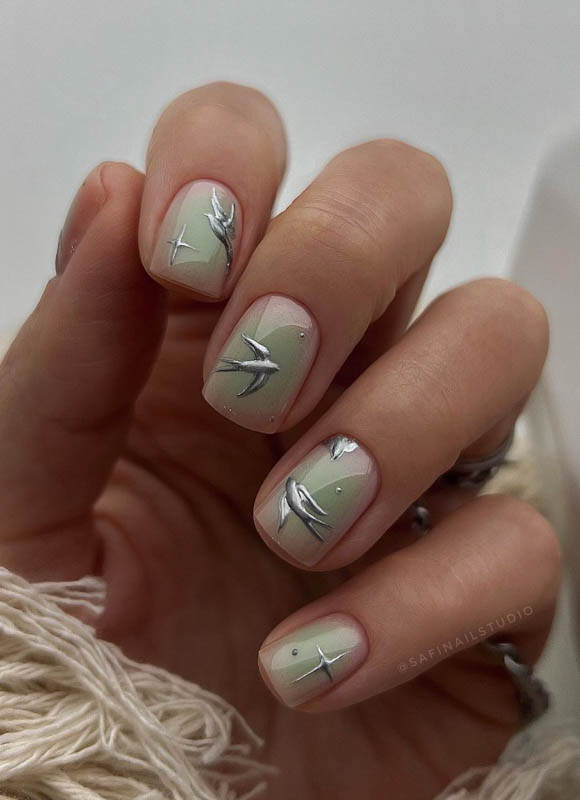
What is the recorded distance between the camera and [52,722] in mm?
457

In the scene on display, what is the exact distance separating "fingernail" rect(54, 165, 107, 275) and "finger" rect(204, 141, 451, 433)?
0.31ft

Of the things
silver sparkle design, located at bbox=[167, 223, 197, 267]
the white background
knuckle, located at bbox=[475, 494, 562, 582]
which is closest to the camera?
silver sparkle design, located at bbox=[167, 223, 197, 267]

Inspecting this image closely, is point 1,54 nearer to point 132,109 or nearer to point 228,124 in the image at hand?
point 132,109

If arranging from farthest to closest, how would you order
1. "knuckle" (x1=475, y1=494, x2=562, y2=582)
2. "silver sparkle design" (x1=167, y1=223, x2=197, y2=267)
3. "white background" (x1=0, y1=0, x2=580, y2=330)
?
"white background" (x1=0, y1=0, x2=580, y2=330)
"knuckle" (x1=475, y1=494, x2=562, y2=582)
"silver sparkle design" (x1=167, y1=223, x2=197, y2=267)

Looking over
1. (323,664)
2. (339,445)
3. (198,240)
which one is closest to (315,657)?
(323,664)

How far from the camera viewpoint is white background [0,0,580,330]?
0.82 metres

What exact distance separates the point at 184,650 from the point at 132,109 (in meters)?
0.56

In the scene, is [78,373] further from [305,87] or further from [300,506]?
[305,87]

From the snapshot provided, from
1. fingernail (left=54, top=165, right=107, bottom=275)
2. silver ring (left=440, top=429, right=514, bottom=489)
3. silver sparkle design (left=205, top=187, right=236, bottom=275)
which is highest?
silver sparkle design (left=205, top=187, right=236, bottom=275)

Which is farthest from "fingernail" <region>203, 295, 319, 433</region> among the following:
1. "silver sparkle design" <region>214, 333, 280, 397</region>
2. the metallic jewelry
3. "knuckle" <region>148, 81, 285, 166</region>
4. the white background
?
the white background

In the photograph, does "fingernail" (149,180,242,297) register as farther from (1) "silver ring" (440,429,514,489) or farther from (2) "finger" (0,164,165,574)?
(1) "silver ring" (440,429,514,489)

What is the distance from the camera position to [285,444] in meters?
0.61

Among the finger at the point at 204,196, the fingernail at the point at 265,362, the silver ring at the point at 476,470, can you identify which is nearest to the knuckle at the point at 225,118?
the finger at the point at 204,196

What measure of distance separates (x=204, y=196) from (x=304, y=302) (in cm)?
8
